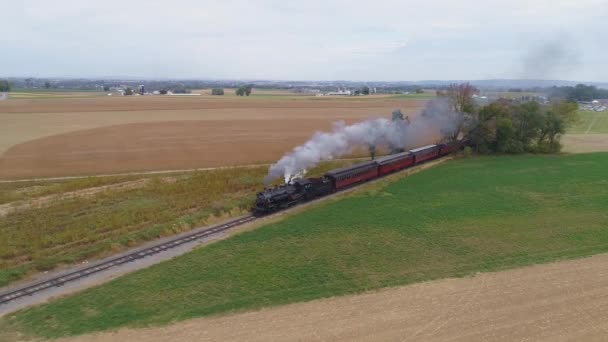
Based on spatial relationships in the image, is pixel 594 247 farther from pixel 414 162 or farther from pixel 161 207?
pixel 161 207

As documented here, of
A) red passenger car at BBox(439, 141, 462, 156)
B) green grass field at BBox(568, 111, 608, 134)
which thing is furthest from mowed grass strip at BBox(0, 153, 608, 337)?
green grass field at BBox(568, 111, 608, 134)

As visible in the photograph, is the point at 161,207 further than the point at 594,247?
Yes

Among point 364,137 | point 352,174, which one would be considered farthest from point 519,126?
point 352,174

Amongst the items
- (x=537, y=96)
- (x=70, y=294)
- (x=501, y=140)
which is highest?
(x=537, y=96)

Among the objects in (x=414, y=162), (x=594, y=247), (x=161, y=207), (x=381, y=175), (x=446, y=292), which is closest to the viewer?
(x=446, y=292)

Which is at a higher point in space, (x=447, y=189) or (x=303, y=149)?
(x=303, y=149)

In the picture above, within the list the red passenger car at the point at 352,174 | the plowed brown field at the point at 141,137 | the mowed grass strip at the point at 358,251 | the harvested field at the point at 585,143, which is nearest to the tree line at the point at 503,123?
the harvested field at the point at 585,143

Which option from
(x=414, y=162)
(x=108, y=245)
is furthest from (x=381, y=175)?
(x=108, y=245)
